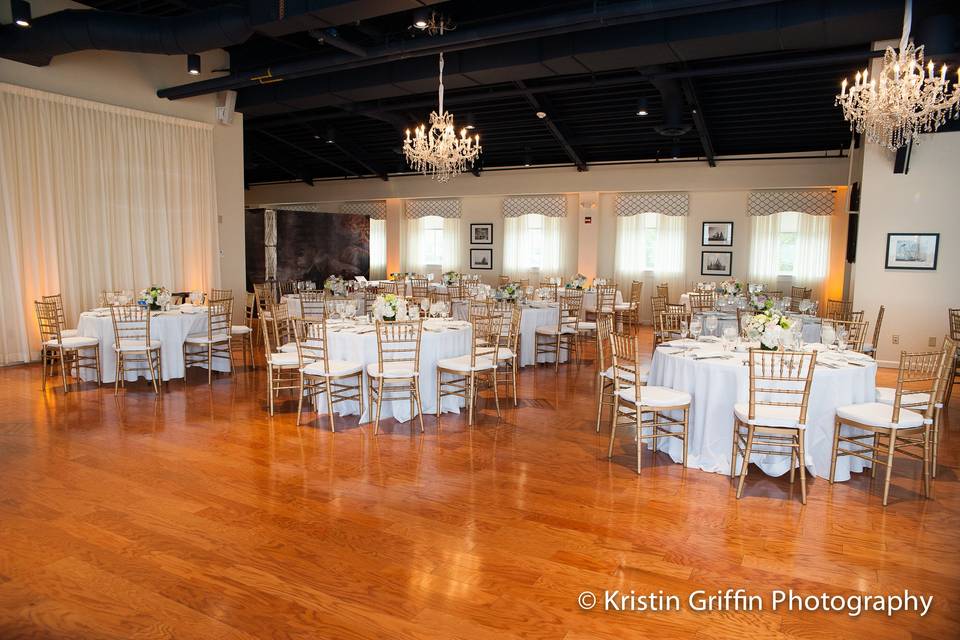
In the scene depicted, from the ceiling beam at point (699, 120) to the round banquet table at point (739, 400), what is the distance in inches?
262

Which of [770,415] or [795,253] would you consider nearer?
[770,415]

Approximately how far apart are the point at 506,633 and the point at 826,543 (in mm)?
2124

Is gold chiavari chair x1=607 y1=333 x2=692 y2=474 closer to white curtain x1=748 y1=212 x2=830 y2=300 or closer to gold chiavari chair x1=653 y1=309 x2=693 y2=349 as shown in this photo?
gold chiavari chair x1=653 y1=309 x2=693 y2=349

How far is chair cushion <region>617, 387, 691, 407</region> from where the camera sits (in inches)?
191

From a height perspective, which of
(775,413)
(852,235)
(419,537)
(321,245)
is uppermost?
(852,235)

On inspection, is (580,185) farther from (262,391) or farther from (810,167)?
(262,391)

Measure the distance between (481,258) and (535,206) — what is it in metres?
2.10

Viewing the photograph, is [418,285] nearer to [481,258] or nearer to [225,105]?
[481,258]

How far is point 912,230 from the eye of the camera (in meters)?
8.73

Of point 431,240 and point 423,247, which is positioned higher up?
point 431,240

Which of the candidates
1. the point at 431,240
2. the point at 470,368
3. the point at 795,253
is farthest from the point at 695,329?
the point at 431,240

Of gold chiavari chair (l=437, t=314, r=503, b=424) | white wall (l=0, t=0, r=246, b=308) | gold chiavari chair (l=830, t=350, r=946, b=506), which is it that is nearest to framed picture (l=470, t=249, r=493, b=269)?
white wall (l=0, t=0, r=246, b=308)

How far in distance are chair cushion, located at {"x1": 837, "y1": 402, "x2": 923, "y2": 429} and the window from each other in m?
13.8

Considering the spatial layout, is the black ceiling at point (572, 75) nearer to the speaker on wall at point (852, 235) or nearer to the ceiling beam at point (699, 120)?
the ceiling beam at point (699, 120)
